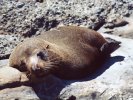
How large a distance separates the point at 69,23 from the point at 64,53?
5.86 feet

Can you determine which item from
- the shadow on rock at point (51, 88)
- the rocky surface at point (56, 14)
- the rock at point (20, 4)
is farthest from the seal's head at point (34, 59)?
the rock at point (20, 4)

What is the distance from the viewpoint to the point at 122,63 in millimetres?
6176

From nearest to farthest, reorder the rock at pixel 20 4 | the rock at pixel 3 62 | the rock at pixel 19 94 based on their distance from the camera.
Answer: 1. the rock at pixel 19 94
2. the rock at pixel 3 62
3. the rock at pixel 20 4

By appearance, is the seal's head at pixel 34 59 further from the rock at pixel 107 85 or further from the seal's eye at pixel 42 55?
the rock at pixel 107 85

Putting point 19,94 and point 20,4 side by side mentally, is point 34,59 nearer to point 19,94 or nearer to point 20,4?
point 19,94

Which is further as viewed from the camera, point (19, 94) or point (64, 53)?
point (64, 53)

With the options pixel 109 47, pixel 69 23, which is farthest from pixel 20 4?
pixel 109 47

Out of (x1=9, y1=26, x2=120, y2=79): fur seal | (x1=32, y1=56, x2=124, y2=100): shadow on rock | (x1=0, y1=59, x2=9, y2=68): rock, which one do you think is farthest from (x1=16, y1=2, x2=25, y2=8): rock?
(x1=32, y1=56, x2=124, y2=100): shadow on rock

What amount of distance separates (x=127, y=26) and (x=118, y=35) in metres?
0.28

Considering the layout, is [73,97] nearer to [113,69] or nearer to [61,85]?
[61,85]

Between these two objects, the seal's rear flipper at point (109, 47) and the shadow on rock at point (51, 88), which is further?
the seal's rear flipper at point (109, 47)

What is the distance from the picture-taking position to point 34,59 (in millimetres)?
5535

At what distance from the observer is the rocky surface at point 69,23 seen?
17.7 feet

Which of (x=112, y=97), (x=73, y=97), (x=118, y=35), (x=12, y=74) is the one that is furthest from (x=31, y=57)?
(x=118, y=35)
